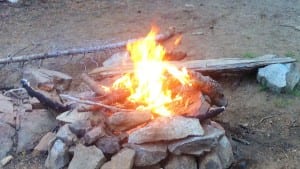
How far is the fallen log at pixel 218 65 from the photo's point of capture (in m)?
5.23

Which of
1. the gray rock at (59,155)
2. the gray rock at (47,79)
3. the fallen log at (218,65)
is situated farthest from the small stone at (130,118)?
the gray rock at (47,79)

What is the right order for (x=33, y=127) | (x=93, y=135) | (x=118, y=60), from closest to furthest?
(x=93, y=135)
(x=33, y=127)
(x=118, y=60)

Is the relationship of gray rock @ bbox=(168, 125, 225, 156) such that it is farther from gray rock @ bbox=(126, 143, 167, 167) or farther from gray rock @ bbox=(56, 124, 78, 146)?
gray rock @ bbox=(56, 124, 78, 146)

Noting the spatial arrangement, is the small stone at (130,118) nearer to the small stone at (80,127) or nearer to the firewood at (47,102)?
the small stone at (80,127)

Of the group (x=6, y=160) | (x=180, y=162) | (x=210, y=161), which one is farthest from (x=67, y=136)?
(x=210, y=161)

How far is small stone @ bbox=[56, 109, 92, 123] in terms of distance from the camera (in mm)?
4172

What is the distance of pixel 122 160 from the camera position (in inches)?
150

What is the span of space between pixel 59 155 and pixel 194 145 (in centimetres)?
109

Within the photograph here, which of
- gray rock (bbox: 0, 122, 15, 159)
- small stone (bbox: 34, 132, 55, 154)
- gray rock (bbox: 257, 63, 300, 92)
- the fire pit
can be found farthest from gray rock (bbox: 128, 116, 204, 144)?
gray rock (bbox: 257, 63, 300, 92)

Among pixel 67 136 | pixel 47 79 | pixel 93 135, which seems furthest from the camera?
pixel 47 79

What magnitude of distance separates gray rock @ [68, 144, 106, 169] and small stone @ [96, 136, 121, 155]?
0.13 feet

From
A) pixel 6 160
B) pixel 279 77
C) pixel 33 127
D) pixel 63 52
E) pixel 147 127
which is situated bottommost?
pixel 6 160

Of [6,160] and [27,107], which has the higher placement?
[27,107]

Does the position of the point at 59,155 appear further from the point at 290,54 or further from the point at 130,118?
the point at 290,54
